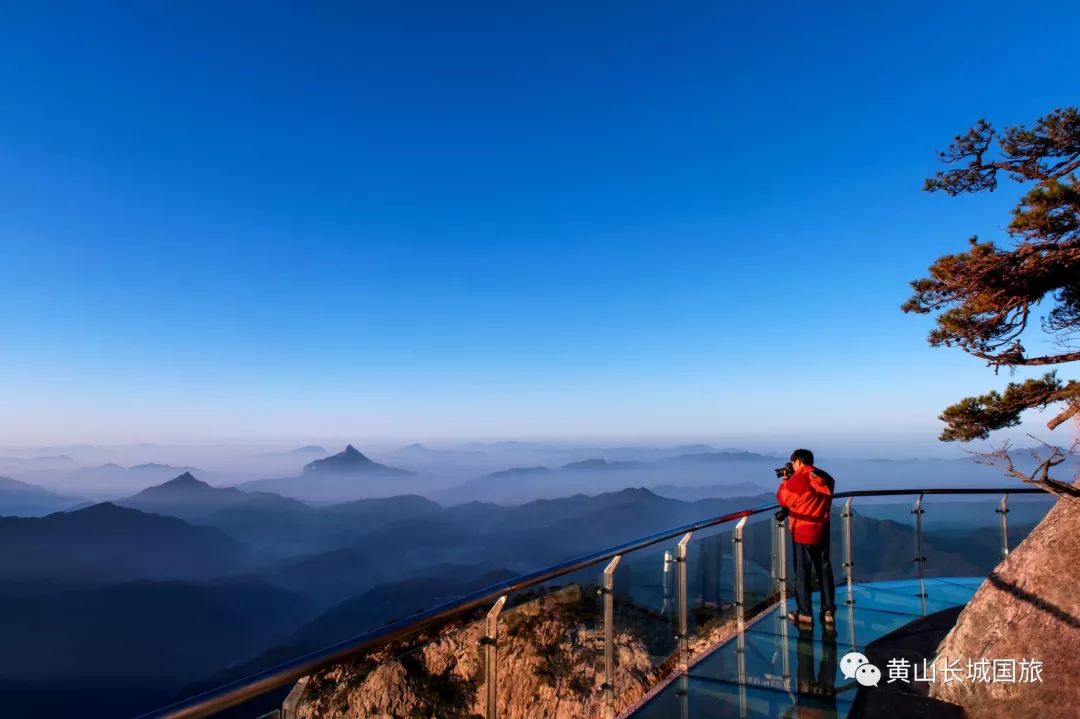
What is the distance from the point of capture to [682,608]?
14.0 feet

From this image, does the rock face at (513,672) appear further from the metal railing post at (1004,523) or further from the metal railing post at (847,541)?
the metal railing post at (1004,523)

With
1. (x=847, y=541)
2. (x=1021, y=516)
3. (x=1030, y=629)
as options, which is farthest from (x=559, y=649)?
(x=1021, y=516)

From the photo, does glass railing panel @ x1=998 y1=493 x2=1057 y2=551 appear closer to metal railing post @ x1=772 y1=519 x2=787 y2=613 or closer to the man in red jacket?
metal railing post @ x1=772 y1=519 x2=787 y2=613

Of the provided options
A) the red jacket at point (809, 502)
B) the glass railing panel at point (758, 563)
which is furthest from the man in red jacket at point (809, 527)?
the glass railing panel at point (758, 563)

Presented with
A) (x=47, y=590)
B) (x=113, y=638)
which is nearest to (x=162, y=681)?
(x=113, y=638)

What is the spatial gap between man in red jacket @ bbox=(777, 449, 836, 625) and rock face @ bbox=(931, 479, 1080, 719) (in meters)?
1.07

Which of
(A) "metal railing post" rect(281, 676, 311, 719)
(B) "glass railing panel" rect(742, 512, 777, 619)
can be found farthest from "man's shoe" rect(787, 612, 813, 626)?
(A) "metal railing post" rect(281, 676, 311, 719)

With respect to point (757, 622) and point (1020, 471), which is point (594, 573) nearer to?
point (757, 622)

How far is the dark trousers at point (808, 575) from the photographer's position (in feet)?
16.4

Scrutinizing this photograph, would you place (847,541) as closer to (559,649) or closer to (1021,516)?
(1021,516)

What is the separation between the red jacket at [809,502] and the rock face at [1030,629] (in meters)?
1.20

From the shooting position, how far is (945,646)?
397cm

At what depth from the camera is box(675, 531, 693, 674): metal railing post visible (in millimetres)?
4199

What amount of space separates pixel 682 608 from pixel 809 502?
62.6 inches
